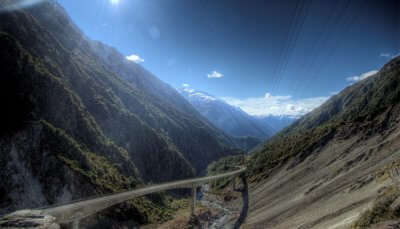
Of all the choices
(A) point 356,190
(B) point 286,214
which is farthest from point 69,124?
(A) point 356,190

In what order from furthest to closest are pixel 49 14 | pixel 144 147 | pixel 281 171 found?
pixel 49 14
pixel 144 147
pixel 281 171

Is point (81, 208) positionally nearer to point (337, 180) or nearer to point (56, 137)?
point (56, 137)

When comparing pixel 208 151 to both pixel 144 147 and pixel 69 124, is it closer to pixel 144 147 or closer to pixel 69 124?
pixel 144 147

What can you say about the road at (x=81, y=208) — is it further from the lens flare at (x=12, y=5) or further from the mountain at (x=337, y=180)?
the lens flare at (x=12, y=5)

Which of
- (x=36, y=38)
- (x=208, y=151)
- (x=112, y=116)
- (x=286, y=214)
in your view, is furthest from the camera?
(x=208, y=151)

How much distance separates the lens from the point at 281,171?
43.8 meters

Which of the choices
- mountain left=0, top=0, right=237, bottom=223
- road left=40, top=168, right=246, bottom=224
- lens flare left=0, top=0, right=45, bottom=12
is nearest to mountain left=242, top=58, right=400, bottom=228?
road left=40, top=168, right=246, bottom=224

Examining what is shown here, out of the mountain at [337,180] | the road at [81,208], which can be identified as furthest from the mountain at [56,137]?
the mountain at [337,180]

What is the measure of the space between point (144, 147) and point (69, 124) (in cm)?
3402

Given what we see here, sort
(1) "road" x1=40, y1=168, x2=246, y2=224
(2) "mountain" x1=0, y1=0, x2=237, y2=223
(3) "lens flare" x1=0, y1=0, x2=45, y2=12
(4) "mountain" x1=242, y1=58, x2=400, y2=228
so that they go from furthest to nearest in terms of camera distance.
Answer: (3) "lens flare" x1=0, y1=0, x2=45, y2=12 → (2) "mountain" x1=0, y1=0, x2=237, y2=223 → (1) "road" x1=40, y1=168, x2=246, y2=224 → (4) "mountain" x1=242, y1=58, x2=400, y2=228

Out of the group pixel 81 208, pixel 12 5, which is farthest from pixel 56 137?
pixel 12 5

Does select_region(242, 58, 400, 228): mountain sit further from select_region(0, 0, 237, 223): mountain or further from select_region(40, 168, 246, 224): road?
select_region(0, 0, 237, 223): mountain

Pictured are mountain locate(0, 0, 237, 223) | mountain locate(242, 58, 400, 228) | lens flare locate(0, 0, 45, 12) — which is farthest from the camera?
lens flare locate(0, 0, 45, 12)

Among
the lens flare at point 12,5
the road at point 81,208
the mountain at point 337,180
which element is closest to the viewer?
the mountain at point 337,180
